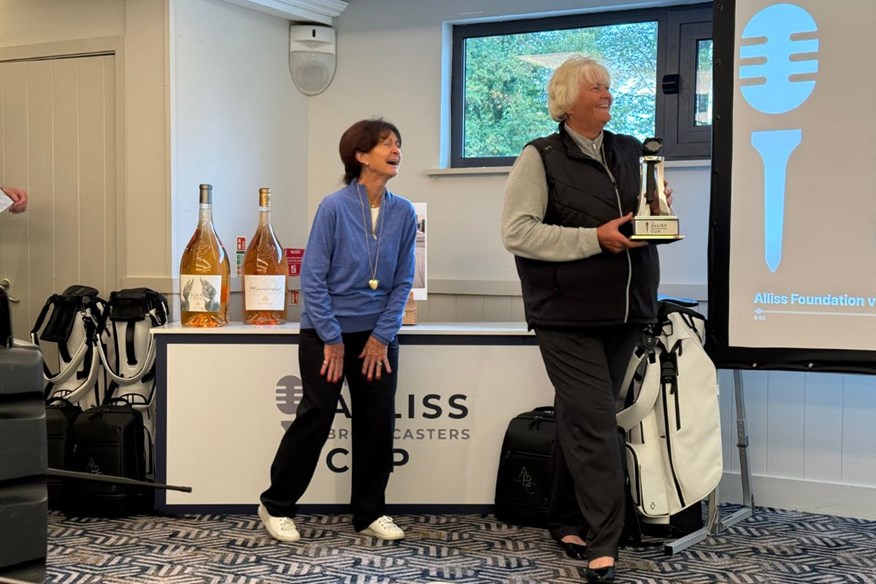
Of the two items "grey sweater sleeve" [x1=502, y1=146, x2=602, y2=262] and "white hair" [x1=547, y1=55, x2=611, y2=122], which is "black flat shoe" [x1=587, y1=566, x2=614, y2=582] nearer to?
"grey sweater sleeve" [x1=502, y1=146, x2=602, y2=262]

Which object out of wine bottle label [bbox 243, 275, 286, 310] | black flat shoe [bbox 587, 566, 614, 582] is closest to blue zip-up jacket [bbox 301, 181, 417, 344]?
wine bottle label [bbox 243, 275, 286, 310]

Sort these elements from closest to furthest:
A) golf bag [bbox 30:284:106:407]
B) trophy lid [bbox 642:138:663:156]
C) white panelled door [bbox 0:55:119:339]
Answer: trophy lid [bbox 642:138:663:156] → golf bag [bbox 30:284:106:407] → white panelled door [bbox 0:55:119:339]

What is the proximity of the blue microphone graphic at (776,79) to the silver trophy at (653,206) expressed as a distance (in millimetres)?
592

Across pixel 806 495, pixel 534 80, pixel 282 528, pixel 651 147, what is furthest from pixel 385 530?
pixel 534 80

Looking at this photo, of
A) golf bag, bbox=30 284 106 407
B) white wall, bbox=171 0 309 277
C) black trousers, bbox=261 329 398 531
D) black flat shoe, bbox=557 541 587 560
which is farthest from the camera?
white wall, bbox=171 0 309 277

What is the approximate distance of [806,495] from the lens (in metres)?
3.39

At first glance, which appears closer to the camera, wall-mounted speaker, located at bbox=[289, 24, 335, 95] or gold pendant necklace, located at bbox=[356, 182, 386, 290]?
gold pendant necklace, located at bbox=[356, 182, 386, 290]

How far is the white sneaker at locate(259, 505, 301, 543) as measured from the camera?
2906mm

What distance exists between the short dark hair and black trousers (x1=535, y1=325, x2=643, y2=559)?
2.61 ft

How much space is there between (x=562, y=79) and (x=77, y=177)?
7.59ft

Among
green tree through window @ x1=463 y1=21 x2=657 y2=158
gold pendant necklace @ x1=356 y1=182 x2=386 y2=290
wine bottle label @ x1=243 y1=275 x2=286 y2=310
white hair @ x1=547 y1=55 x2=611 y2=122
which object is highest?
green tree through window @ x1=463 y1=21 x2=657 y2=158

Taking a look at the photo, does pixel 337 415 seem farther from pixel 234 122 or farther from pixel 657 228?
pixel 234 122

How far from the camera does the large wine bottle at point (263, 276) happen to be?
337 centimetres

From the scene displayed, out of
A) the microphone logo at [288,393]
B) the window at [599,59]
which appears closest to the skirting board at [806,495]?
the window at [599,59]
